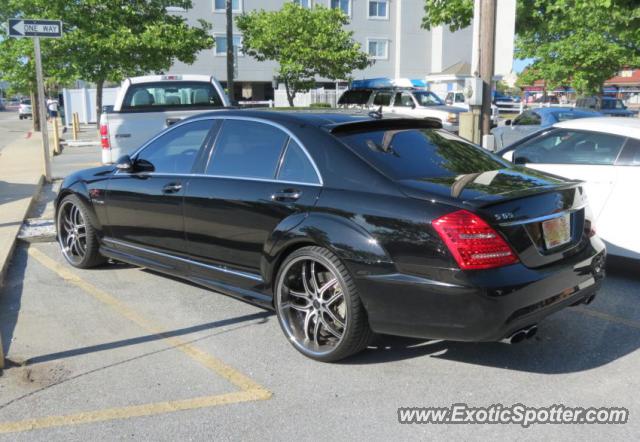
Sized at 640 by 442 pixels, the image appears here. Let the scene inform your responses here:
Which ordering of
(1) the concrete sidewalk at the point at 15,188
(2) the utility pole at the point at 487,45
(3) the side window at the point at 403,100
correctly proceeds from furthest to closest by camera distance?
(3) the side window at the point at 403,100, (2) the utility pole at the point at 487,45, (1) the concrete sidewalk at the point at 15,188

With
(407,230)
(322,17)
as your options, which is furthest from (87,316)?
(322,17)

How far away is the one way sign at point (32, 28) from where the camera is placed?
10906 millimetres

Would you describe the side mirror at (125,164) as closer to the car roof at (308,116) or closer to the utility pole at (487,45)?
the car roof at (308,116)

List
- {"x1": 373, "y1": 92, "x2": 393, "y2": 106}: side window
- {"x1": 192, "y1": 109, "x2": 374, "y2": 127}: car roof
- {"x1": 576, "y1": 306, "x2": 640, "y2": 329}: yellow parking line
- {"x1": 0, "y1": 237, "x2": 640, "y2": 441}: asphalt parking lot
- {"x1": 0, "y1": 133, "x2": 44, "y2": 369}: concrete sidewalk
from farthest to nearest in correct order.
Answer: {"x1": 373, "y1": 92, "x2": 393, "y2": 106}: side window
{"x1": 0, "y1": 133, "x2": 44, "y2": 369}: concrete sidewalk
{"x1": 576, "y1": 306, "x2": 640, "y2": 329}: yellow parking line
{"x1": 192, "y1": 109, "x2": 374, "y2": 127}: car roof
{"x1": 0, "y1": 237, "x2": 640, "y2": 441}: asphalt parking lot

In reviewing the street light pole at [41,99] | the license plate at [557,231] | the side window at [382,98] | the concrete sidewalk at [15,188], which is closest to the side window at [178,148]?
the concrete sidewalk at [15,188]

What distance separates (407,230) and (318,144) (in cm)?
98

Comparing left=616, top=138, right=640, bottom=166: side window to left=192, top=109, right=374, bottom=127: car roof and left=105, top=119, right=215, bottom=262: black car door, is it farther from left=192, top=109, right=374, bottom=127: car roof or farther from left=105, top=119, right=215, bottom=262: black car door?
left=105, top=119, right=215, bottom=262: black car door

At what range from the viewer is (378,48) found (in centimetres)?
4631

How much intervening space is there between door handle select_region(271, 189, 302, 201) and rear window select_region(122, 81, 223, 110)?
7.05 metres

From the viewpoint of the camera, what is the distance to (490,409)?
3613 mm

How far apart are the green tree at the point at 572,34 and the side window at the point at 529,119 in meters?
2.07

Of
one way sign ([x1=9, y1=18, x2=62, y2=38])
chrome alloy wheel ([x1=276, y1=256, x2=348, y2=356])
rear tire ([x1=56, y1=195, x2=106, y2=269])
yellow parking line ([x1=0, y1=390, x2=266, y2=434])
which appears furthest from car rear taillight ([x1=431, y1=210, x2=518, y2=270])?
one way sign ([x1=9, y1=18, x2=62, y2=38])
